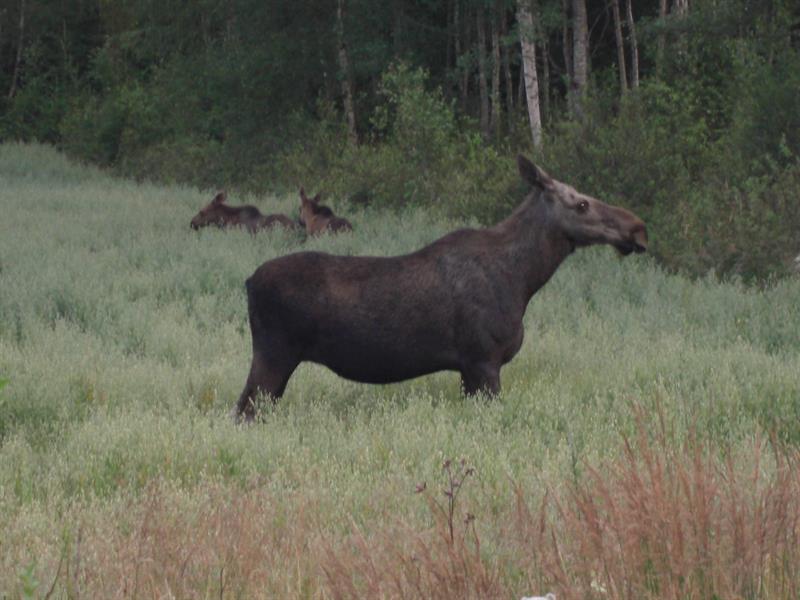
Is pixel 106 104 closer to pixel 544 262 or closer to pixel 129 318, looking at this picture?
pixel 129 318

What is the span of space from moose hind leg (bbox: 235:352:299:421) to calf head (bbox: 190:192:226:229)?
12.0 metres

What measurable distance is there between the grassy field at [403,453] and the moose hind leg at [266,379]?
0.54 feet

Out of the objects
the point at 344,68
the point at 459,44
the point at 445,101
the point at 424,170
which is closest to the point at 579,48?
the point at 424,170

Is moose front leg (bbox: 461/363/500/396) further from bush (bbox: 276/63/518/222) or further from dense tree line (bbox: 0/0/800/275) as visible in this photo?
bush (bbox: 276/63/518/222)

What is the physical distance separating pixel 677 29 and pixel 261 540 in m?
15.3

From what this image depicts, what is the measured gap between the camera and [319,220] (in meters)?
17.7

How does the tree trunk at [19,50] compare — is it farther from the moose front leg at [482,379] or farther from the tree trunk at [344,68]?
the moose front leg at [482,379]

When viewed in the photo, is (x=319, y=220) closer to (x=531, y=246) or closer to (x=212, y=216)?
(x=212, y=216)

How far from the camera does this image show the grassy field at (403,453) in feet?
12.9

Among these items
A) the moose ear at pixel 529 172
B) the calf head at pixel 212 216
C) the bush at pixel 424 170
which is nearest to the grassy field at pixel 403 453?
the moose ear at pixel 529 172

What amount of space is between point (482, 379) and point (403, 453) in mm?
1506

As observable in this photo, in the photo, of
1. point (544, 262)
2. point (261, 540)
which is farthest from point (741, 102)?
point (261, 540)

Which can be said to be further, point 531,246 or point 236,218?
point 236,218

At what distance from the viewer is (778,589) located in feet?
12.4
